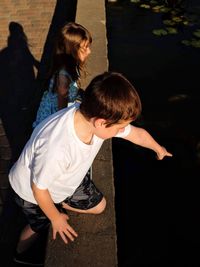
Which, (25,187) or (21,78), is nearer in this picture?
(25,187)

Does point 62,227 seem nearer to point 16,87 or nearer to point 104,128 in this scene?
point 104,128

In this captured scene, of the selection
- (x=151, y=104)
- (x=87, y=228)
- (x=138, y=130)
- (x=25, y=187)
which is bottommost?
(x=151, y=104)

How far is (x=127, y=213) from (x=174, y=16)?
434 cm

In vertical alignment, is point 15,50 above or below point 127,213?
above

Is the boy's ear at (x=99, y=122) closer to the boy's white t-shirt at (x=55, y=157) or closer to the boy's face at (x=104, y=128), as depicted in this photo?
the boy's face at (x=104, y=128)

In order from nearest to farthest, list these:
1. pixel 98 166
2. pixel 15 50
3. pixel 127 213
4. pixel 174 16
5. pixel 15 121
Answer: pixel 98 166 < pixel 127 213 < pixel 15 121 < pixel 15 50 < pixel 174 16

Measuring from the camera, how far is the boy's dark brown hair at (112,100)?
1793 millimetres

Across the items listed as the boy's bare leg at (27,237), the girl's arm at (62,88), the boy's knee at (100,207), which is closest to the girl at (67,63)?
the girl's arm at (62,88)

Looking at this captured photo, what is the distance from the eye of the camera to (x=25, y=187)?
7.11ft

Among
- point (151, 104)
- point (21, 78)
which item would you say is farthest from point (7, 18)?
point (151, 104)

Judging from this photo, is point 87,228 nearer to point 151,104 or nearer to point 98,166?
point 98,166

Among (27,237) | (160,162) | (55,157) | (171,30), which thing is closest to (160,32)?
(171,30)

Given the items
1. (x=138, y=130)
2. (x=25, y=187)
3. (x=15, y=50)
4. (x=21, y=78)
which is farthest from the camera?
(x=15, y=50)

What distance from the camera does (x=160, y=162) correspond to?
4008mm
